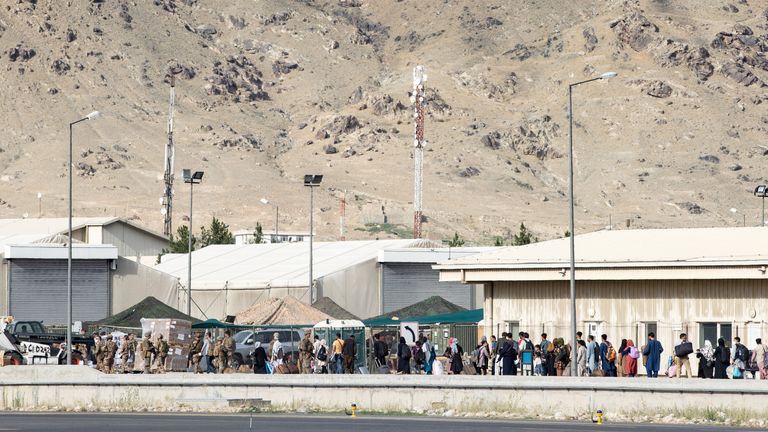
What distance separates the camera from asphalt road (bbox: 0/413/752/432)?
30.0 m

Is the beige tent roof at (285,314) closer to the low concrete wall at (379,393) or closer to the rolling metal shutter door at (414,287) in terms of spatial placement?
the rolling metal shutter door at (414,287)

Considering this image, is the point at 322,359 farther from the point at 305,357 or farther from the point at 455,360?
the point at 455,360

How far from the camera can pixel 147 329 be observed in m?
54.7

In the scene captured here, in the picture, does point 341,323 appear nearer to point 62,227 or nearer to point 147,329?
point 147,329

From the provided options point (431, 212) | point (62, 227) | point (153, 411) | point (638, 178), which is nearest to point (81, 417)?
point (153, 411)

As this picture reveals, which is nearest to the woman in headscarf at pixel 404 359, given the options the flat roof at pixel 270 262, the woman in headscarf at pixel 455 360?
the woman in headscarf at pixel 455 360

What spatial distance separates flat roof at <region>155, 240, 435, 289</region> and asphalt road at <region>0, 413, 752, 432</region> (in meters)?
40.8

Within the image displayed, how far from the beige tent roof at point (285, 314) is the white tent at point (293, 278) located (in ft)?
31.7

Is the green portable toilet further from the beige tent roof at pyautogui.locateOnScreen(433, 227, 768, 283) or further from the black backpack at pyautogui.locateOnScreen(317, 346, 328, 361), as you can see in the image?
the beige tent roof at pyautogui.locateOnScreen(433, 227, 768, 283)

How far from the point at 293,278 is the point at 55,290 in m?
11.2

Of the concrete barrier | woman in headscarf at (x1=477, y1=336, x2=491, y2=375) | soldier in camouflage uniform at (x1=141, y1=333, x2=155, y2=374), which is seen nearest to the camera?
the concrete barrier

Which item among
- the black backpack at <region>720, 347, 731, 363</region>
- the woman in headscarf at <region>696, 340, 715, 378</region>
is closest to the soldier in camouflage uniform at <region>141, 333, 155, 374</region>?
the woman in headscarf at <region>696, 340, 715, 378</region>

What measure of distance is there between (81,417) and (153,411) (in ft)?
8.16

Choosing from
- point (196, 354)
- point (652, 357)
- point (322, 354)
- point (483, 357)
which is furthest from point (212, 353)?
point (652, 357)
